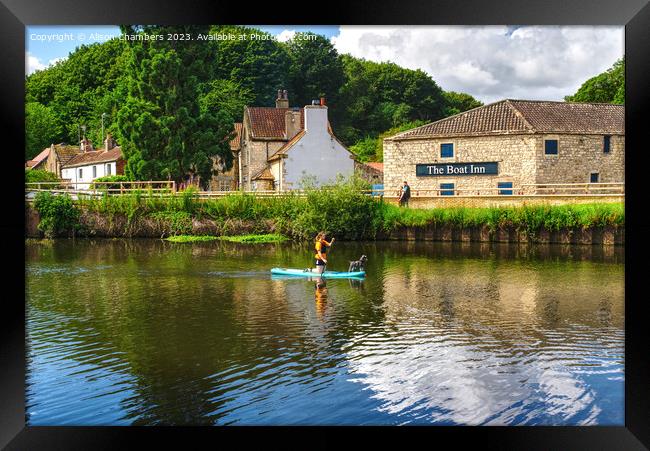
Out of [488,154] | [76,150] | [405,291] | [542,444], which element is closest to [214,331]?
[405,291]

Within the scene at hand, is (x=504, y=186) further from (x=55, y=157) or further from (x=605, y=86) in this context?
(x=55, y=157)

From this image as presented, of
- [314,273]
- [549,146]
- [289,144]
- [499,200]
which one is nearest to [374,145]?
[289,144]

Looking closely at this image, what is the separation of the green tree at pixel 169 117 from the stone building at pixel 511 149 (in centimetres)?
881

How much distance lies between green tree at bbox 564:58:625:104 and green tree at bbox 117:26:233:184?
19.9 m

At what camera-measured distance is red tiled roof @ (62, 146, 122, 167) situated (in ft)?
120

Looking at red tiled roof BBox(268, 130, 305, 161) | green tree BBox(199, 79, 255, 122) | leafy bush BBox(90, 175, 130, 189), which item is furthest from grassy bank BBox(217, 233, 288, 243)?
leafy bush BBox(90, 175, 130, 189)

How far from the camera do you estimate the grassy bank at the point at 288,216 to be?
28.7 meters

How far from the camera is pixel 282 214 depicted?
3145 centimetres

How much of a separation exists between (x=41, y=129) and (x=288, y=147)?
1124 cm

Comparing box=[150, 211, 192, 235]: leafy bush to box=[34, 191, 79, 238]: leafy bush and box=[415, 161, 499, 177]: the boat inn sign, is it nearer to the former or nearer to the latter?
box=[34, 191, 79, 238]: leafy bush

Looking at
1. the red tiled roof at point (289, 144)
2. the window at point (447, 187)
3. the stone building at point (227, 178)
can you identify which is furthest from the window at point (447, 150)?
the stone building at point (227, 178)
